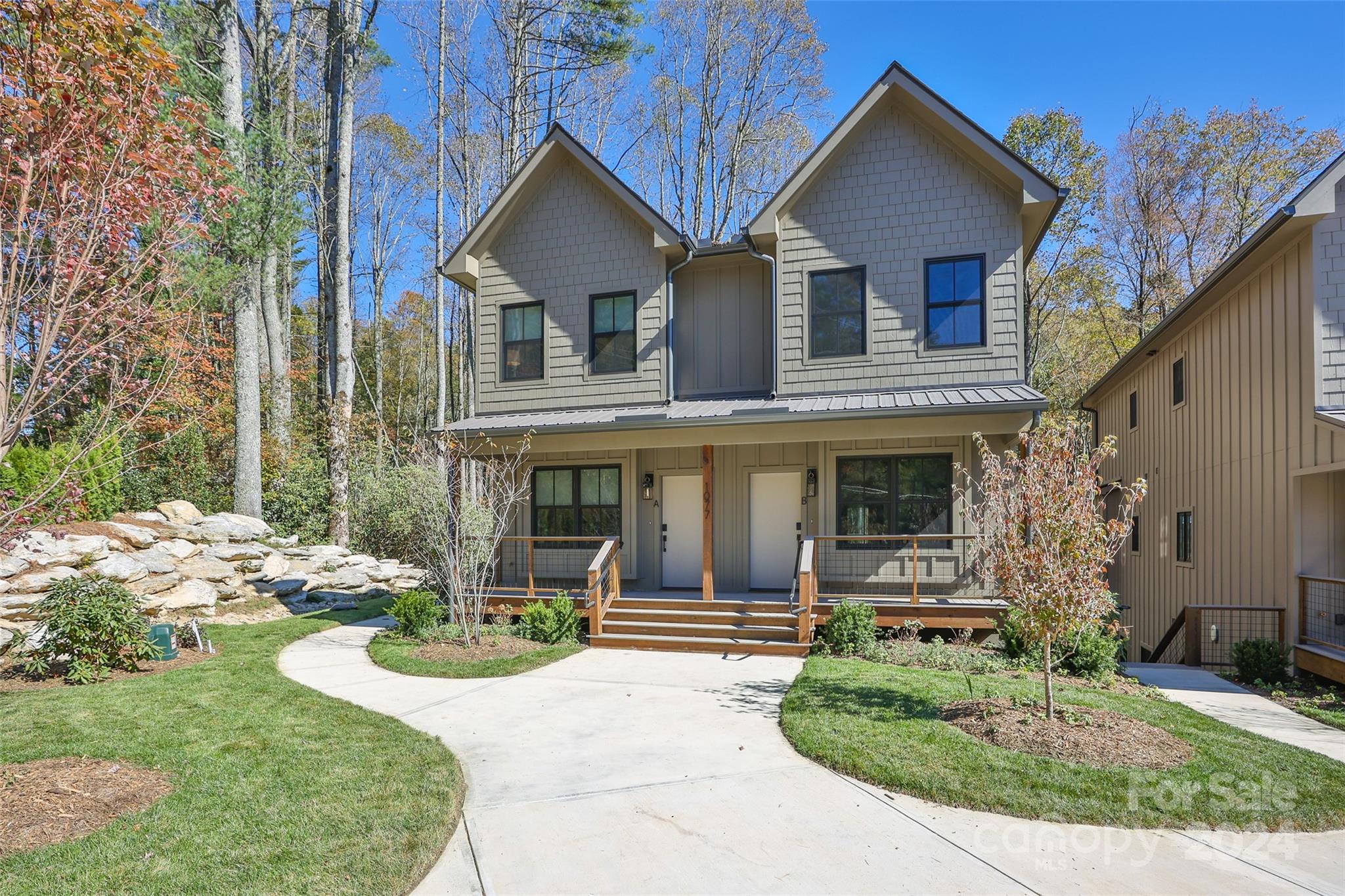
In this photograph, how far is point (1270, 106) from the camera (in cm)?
1939

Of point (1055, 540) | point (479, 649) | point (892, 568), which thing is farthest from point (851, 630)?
point (479, 649)

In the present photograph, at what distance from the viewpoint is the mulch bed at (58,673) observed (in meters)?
7.64

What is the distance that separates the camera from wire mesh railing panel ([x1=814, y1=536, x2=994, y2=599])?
1016cm

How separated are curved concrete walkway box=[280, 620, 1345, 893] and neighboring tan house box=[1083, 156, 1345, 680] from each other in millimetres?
5543

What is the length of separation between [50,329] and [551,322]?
8.78m

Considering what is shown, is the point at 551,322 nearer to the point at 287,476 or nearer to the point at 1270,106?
the point at 287,476

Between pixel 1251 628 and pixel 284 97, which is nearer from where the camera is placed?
pixel 1251 628

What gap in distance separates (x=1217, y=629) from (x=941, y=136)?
8.18 meters

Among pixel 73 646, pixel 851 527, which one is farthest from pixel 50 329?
pixel 851 527

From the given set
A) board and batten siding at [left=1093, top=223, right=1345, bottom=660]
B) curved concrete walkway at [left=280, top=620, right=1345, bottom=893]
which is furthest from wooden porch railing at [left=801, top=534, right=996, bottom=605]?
curved concrete walkway at [left=280, top=620, right=1345, bottom=893]

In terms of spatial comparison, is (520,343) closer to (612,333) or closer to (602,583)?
(612,333)

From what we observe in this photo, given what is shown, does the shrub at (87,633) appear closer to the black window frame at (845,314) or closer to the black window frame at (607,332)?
the black window frame at (607,332)

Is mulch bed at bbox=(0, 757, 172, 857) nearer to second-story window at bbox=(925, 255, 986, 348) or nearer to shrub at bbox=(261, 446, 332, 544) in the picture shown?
second-story window at bbox=(925, 255, 986, 348)

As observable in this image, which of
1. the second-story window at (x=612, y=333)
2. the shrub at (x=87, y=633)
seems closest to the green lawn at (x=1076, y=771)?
the second-story window at (x=612, y=333)
